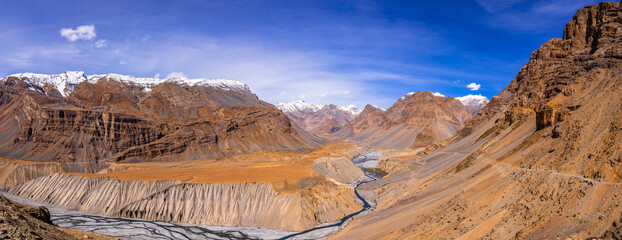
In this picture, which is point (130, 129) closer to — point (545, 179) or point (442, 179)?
point (442, 179)

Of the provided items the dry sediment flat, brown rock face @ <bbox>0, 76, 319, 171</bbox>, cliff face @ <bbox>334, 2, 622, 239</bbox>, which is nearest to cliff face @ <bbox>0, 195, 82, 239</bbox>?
cliff face @ <bbox>334, 2, 622, 239</bbox>

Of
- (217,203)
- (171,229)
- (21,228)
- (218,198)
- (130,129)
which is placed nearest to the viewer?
(21,228)

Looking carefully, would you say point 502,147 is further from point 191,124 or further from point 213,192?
point 191,124

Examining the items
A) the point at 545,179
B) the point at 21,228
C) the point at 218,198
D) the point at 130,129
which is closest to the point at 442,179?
the point at 545,179

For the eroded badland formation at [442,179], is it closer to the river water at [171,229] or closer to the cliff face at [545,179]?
the cliff face at [545,179]

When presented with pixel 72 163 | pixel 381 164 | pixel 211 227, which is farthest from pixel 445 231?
pixel 72 163

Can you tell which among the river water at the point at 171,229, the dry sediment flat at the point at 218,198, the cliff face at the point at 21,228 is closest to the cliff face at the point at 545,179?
the river water at the point at 171,229
